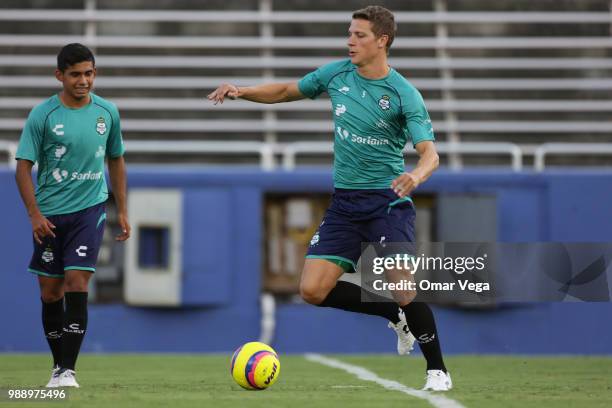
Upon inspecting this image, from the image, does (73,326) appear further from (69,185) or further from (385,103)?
(385,103)

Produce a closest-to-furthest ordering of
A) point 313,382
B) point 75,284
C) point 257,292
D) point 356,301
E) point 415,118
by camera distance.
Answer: point 415,118
point 75,284
point 356,301
point 313,382
point 257,292

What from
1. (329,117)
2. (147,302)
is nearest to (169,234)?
(147,302)

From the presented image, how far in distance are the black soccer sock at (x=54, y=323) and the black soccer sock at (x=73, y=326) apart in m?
0.41

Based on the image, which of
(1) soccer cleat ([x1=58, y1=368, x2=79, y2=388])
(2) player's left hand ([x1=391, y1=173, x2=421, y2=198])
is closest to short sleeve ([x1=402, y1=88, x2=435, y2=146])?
(2) player's left hand ([x1=391, y1=173, x2=421, y2=198])

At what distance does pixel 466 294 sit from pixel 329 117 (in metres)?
4.62

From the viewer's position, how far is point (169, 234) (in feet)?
43.0

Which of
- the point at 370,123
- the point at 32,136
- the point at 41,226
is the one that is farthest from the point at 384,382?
the point at 32,136

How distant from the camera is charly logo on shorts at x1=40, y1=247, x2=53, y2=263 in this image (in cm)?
768

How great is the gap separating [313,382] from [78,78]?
96.2 inches

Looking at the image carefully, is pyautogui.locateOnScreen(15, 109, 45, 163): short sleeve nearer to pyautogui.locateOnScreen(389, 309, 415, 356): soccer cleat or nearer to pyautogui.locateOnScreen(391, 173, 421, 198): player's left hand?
pyautogui.locateOnScreen(391, 173, 421, 198): player's left hand

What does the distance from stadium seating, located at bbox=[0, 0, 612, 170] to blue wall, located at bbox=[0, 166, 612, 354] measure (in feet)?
5.54

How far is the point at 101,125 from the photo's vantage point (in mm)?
7711

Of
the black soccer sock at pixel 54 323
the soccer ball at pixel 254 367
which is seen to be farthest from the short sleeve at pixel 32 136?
the soccer ball at pixel 254 367

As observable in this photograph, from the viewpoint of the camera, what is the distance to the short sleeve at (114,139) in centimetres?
784
